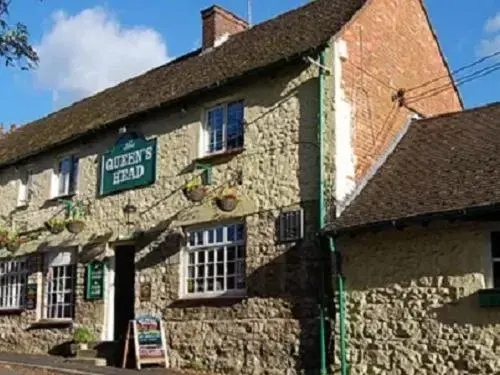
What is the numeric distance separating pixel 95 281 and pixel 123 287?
732 millimetres

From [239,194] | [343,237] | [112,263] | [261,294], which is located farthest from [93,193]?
[343,237]

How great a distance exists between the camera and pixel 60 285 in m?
19.1

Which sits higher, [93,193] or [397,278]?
[93,193]

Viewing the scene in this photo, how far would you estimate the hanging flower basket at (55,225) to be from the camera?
1836 cm

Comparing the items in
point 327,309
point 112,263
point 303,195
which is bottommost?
point 327,309

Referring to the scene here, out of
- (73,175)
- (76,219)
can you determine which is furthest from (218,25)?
(76,219)

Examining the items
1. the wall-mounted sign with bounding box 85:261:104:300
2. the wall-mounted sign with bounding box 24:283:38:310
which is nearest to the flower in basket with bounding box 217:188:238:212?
the wall-mounted sign with bounding box 85:261:104:300

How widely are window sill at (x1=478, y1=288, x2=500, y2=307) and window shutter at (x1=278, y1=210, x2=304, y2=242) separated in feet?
11.9

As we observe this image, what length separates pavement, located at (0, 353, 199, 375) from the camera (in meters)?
14.0

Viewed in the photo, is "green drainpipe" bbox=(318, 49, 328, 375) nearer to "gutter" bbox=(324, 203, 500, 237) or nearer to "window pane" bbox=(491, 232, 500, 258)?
"gutter" bbox=(324, 203, 500, 237)

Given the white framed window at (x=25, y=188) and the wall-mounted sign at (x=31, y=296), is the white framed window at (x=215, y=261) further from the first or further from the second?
the white framed window at (x=25, y=188)

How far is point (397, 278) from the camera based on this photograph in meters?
11.9

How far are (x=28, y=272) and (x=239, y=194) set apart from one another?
8574mm

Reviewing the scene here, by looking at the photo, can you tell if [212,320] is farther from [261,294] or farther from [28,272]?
[28,272]
